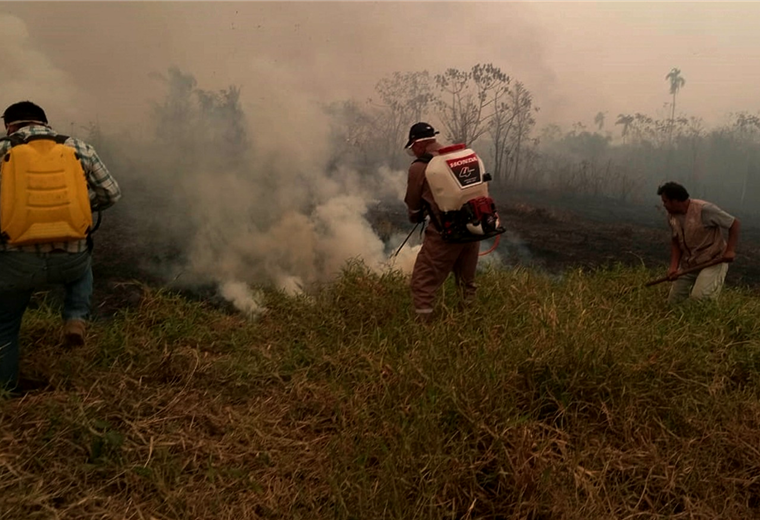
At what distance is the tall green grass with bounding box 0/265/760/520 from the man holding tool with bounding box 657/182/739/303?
790 mm

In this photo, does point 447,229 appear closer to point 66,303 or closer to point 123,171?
point 66,303

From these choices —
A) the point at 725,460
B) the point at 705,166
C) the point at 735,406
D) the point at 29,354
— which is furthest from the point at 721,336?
the point at 705,166

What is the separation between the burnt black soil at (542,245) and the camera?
257 inches

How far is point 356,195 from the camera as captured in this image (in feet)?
37.2

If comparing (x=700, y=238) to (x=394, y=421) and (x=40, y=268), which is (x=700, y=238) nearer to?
(x=394, y=421)

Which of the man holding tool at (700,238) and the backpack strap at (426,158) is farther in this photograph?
the man holding tool at (700,238)

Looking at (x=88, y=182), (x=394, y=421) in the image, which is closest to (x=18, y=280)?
(x=88, y=182)

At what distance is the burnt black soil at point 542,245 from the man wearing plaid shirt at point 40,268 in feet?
4.87

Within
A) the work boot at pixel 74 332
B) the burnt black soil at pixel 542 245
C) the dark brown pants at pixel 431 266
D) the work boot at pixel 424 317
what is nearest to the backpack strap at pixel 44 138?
the work boot at pixel 74 332

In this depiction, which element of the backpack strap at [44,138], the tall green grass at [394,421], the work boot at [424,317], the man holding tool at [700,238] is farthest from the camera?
the man holding tool at [700,238]

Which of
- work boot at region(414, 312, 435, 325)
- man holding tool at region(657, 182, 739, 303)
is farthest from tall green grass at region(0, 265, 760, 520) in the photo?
man holding tool at region(657, 182, 739, 303)

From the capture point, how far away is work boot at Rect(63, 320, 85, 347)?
3818 mm

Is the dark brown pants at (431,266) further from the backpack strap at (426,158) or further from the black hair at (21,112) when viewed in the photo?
the black hair at (21,112)

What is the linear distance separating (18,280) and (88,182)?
0.82 m
